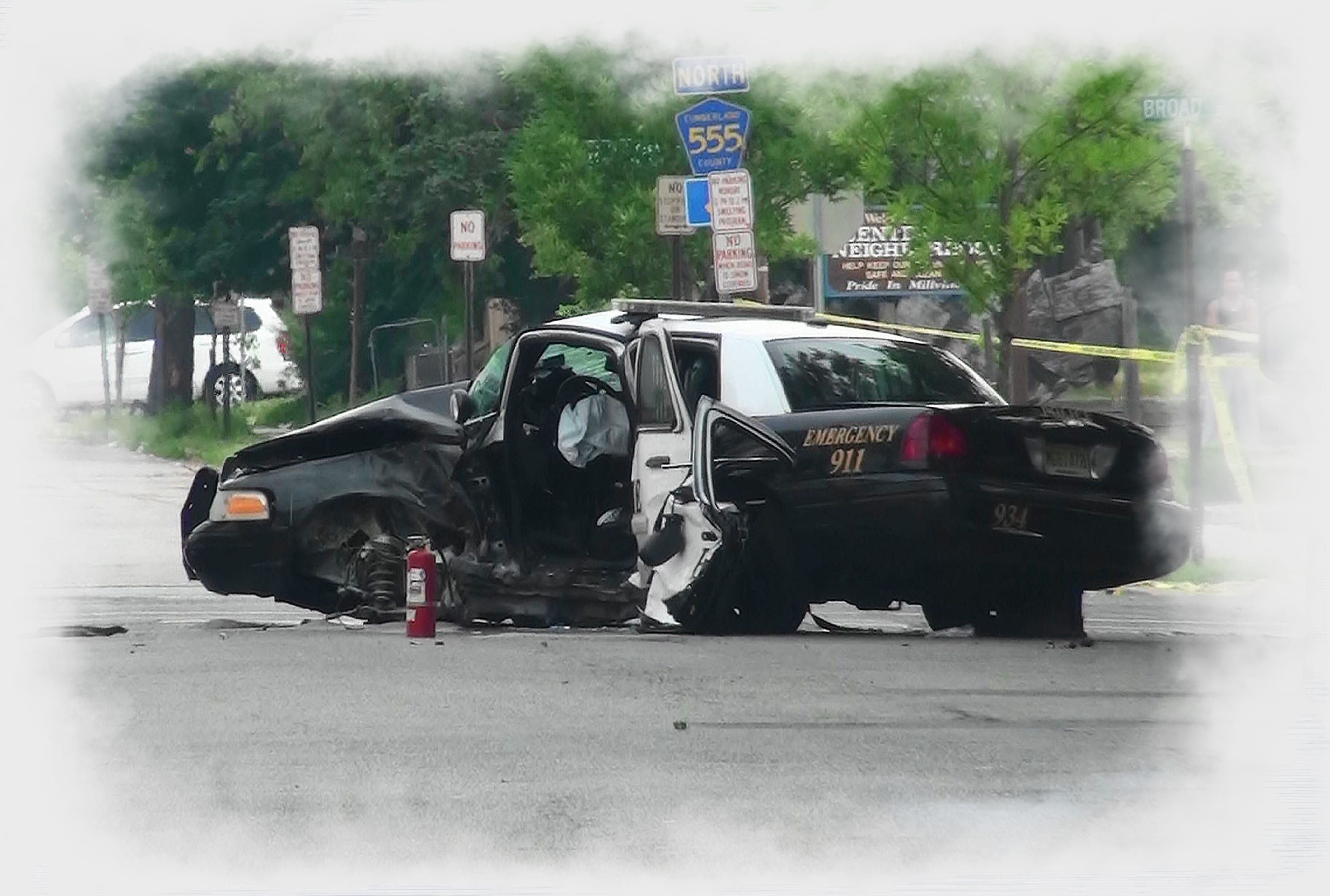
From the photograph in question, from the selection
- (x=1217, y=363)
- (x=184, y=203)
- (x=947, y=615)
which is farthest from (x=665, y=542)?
(x=184, y=203)

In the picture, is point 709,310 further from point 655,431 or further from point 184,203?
point 184,203

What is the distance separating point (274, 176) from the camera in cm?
4012

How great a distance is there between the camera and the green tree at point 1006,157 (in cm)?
1909

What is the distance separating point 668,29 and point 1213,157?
913cm

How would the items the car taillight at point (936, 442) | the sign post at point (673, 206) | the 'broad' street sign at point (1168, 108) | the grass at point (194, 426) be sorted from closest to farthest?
the car taillight at point (936, 442)
the 'broad' street sign at point (1168, 108)
the sign post at point (673, 206)
the grass at point (194, 426)

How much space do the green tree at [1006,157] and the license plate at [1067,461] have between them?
20.5 feet

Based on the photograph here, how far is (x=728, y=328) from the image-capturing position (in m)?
13.7

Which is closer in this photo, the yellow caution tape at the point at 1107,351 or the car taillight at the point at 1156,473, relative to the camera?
the car taillight at the point at 1156,473

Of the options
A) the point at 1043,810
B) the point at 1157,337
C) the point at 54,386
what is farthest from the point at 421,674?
the point at 54,386

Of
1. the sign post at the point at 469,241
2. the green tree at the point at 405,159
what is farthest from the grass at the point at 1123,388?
the green tree at the point at 405,159

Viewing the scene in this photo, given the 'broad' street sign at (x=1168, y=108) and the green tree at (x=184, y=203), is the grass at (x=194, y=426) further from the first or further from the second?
the 'broad' street sign at (x=1168, y=108)

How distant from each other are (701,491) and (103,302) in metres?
33.5

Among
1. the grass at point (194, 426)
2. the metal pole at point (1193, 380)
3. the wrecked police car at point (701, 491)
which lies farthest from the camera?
the grass at point (194, 426)

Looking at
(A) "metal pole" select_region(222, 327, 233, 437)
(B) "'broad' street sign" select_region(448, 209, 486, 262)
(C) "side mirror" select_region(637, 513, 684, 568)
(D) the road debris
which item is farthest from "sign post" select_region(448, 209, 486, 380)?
(C) "side mirror" select_region(637, 513, 684, 568)
